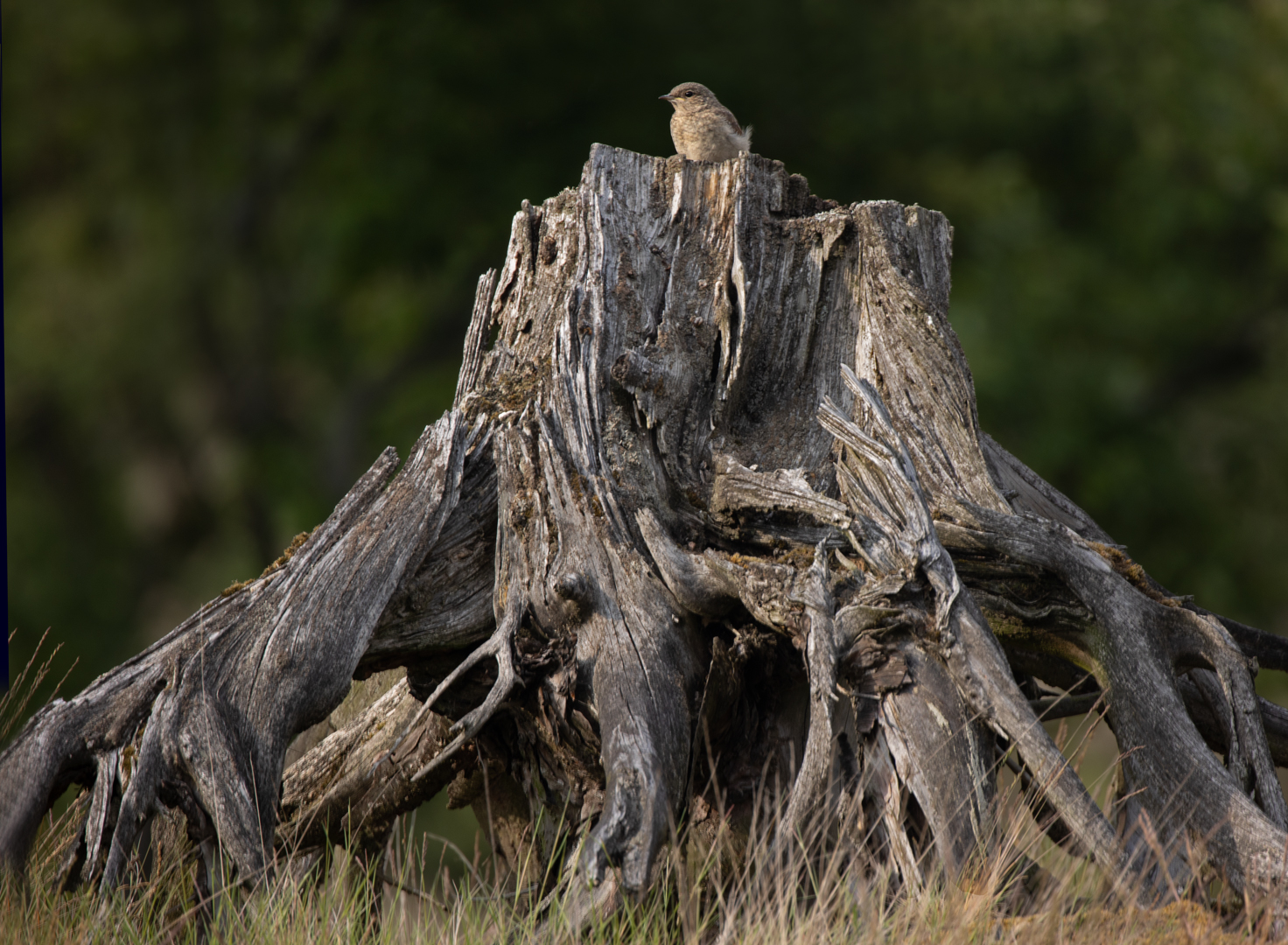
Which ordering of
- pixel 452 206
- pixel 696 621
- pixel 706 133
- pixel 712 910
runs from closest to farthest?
pixel 712 910, pixel 696 621, pixel 706 133, pixel 452 206

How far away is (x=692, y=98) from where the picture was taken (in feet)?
20.2

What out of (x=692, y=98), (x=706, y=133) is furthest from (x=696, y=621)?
(x=692, y=98)

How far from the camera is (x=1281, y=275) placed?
1552 centimetres

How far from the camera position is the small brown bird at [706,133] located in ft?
18.9

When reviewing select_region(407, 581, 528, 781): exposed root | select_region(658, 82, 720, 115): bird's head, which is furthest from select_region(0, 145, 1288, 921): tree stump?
select_region(658, 82, 720, 115): bird's head

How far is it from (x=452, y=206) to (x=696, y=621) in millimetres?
11672

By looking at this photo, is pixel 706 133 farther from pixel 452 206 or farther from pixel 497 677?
pixel 452 206

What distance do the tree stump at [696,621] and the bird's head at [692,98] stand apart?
4.13 feet

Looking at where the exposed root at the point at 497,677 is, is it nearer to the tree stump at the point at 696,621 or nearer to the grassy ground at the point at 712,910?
the tree stump at the point at 696,621

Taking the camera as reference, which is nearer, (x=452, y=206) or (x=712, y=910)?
(x=712, y=910)

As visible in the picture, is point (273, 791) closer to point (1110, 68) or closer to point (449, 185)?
point (449, 185)

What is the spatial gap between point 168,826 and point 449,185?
38.9 ft

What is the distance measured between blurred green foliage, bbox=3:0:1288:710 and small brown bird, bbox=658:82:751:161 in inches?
325

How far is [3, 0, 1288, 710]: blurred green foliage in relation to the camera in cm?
1427
